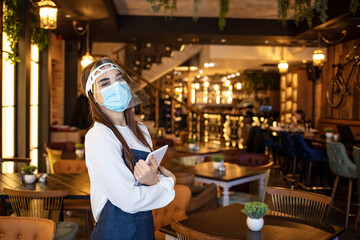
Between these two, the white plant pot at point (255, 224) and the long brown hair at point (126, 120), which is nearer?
the long brown hair at point (126, 120)

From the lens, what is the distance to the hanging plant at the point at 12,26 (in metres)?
5.50

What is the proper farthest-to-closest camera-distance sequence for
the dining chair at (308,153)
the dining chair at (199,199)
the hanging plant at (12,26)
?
the dining chair at (308,153), the hanging plant at (12,26), the dining chair at (199,199)

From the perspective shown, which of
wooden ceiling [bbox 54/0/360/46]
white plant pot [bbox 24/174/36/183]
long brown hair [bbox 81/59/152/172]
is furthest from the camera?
wooden ceiling [bbox 54/0/360/46]

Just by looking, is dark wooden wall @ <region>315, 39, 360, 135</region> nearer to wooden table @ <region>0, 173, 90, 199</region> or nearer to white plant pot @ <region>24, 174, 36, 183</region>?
wooden table @ <region>0, 173, 90, 199</region>

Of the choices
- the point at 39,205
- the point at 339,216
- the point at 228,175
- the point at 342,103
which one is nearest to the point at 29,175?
the point at 39,205

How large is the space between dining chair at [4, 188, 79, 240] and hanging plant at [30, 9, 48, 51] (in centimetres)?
399

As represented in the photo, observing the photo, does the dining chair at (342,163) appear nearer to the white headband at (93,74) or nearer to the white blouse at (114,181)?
the white blouse at (114,181)

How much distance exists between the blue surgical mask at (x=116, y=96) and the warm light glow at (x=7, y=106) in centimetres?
417

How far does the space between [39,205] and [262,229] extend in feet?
6.42

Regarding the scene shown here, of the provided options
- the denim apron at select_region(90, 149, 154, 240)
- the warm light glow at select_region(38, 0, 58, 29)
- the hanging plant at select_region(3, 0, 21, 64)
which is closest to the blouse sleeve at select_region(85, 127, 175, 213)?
the denim apron at select_region(90, 149, 154, 240)

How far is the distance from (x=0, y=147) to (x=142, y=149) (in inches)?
164

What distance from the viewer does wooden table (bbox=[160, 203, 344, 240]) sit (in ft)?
7.57

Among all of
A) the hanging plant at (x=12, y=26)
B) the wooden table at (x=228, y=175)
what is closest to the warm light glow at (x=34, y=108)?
the hanging plant at (x=12, y=26)

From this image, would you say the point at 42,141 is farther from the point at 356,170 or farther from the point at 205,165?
the point at 356,170
